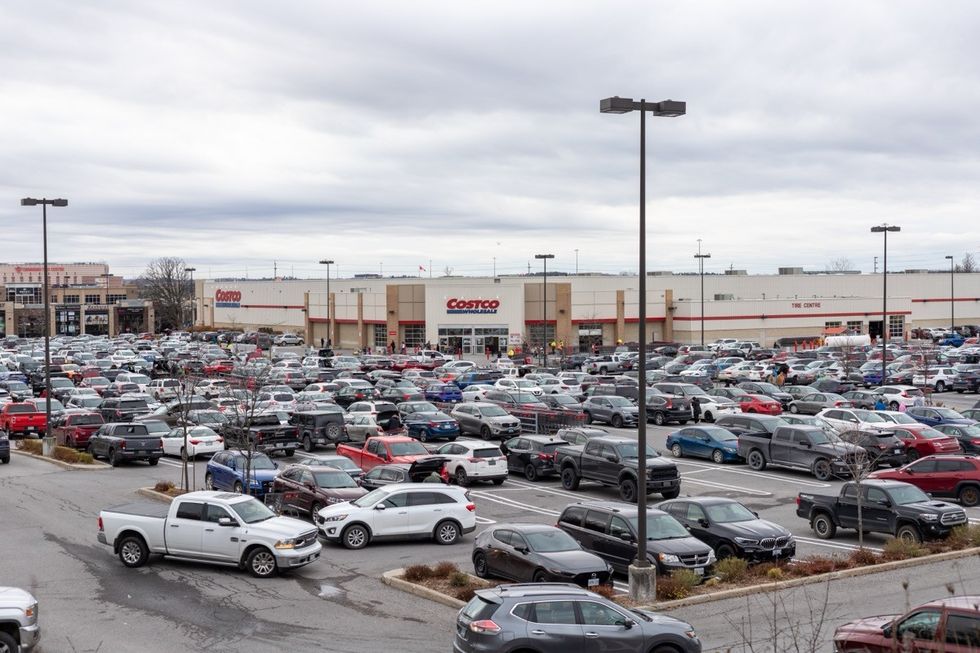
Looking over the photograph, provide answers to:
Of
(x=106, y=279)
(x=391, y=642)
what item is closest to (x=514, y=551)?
(x=391, y=642)

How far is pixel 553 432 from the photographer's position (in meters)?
42.4

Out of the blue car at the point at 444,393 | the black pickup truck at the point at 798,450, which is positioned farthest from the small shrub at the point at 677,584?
the blue car at the point at 444,393

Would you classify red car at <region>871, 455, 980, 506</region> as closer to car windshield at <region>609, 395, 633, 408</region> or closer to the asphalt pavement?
the asphalt pavement

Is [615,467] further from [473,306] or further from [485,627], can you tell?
[473,306]

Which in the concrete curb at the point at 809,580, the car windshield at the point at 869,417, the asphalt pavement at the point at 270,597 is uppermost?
the car windshield at the point at 869,417

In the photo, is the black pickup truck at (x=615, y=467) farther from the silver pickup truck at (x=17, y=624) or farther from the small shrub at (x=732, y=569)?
the silver pickup truck at (x=17, y=624)

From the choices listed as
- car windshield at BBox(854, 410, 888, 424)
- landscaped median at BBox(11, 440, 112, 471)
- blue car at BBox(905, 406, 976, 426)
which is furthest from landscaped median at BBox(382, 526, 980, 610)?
landscaped median at BBox(11, 440, 112, 471)

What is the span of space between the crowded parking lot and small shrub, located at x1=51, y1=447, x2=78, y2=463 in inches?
32.7

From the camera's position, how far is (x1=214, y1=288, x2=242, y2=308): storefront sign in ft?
428

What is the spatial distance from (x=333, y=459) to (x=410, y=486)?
18.9ft

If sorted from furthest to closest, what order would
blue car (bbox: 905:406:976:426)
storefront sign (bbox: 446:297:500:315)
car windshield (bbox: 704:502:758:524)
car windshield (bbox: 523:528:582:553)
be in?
storefront sign (bbox: 446:297:500:315) < blue car (bbox: 905:406:976:426) < car windshield (bbox: 704:502:758:524) < car windshield (bbox: 523:528:582:553)

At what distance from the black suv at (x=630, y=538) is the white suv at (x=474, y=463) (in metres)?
10.2

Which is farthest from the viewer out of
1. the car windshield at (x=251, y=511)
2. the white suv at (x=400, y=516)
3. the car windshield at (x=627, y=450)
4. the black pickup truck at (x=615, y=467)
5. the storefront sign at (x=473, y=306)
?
the storefront sign at (x=473, y=306)

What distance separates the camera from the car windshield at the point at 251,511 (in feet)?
64.7
